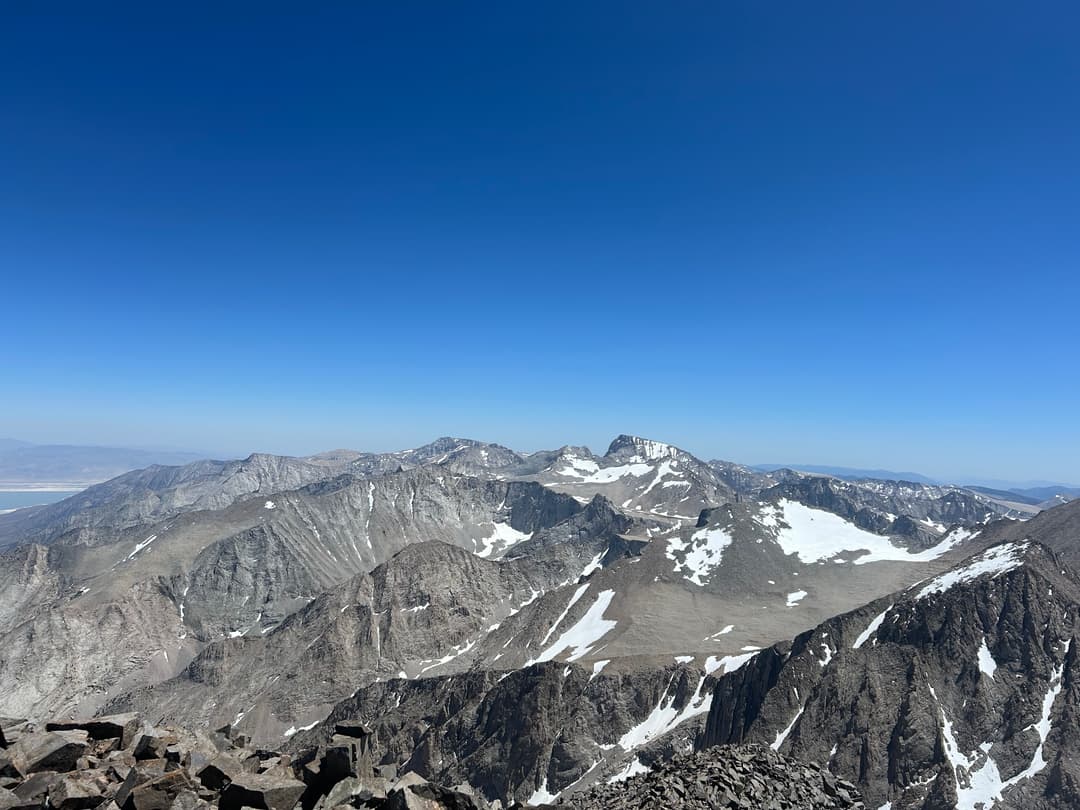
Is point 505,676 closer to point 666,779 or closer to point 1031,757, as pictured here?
point 1031,757

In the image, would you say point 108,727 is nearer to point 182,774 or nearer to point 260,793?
point 182,774

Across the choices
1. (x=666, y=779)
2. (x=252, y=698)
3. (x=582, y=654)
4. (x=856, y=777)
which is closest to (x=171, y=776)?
(x=666, y=779)

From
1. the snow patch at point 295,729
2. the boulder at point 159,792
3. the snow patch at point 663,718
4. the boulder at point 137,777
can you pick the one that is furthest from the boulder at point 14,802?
the snow patch at point 295,729

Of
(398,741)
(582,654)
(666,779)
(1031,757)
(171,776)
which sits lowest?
(398,741)

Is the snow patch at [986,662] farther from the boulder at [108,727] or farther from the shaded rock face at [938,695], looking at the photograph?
the boulder at [108,727]

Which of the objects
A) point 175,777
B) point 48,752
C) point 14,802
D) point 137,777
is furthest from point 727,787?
point 14,802
